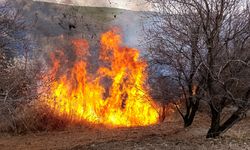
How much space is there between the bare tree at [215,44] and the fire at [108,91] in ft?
20.0

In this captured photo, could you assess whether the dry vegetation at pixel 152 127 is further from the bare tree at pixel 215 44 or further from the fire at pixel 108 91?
the fire at pixel 108 91

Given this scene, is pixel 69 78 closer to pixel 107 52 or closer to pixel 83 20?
pixel 107 52

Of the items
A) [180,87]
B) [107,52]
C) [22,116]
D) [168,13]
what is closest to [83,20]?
[107,52]

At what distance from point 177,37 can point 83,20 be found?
12098mm

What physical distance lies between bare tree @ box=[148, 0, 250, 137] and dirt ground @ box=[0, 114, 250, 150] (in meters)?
0.75

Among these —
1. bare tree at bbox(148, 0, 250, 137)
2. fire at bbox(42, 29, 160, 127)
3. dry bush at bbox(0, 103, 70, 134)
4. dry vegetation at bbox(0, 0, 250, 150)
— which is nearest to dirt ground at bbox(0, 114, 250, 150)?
dry vegetation at bbox(0, 0, 250, 150)

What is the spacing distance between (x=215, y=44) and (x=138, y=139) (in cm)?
312

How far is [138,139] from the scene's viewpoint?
11758 mm

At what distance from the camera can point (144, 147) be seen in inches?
395

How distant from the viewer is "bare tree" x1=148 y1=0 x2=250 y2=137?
979 cm

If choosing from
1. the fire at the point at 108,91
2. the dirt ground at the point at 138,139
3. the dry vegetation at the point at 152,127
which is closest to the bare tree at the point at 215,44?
the dry vegetation at the point at 152,127

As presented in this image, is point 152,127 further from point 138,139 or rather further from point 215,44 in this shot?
point 215,44

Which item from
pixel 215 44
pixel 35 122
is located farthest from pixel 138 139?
pixel 35 122

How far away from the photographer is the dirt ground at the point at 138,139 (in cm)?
1021
